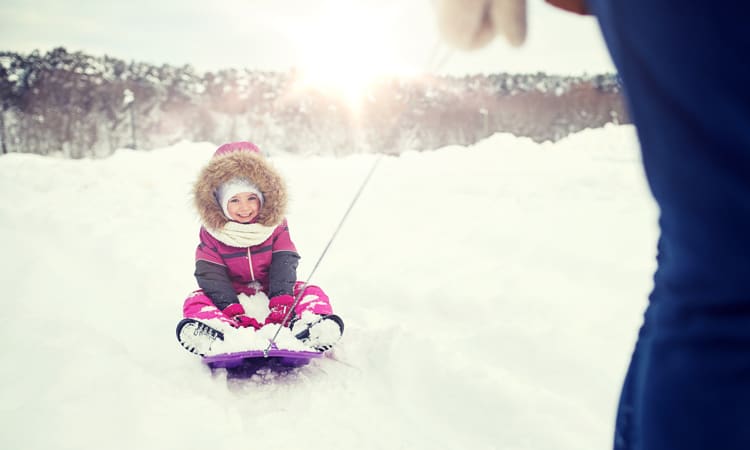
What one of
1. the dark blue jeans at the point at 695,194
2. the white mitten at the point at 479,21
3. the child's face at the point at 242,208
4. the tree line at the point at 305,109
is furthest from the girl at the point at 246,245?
the tree line at the point at 305,109

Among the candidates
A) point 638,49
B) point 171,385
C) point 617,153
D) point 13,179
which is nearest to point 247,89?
point 13,179

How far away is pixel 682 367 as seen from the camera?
497mm

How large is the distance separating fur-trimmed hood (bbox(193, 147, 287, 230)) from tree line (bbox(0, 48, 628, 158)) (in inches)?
281

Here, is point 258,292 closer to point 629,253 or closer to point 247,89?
point 629,253

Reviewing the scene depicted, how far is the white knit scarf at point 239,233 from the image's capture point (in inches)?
89.7

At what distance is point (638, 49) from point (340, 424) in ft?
4.53

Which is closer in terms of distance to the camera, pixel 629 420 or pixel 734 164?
pixel 734 164

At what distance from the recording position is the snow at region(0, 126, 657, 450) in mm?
1477

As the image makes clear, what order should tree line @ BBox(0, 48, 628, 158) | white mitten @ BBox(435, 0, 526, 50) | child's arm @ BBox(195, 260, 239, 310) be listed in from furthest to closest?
tree line @ BBox(0, 48, 628, 158) < child's arm @ BBox(195, 260, 239, 310) < white mitten @ BBox(435, 0, 526, 50)

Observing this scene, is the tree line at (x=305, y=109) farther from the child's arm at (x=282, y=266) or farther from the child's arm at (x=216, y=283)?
the child's arm at (x=216, y=283)

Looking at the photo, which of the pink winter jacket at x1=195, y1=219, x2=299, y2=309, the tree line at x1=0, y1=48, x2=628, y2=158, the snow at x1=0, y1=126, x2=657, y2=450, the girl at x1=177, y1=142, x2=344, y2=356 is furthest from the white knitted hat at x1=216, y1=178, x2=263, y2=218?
the tree line at x1=0, y1=48, x2=628, y2=158

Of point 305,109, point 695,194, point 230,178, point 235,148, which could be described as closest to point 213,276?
point 230,178

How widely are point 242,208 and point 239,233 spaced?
11 cm

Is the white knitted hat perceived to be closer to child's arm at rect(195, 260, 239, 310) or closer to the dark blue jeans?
child's arm at rect(195, 260, 239, 310)
